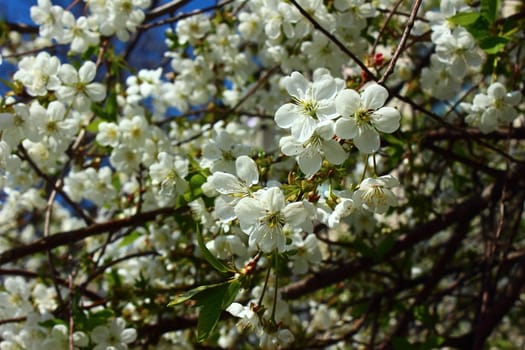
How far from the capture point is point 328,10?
6.20 ft

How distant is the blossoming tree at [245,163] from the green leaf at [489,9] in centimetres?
4

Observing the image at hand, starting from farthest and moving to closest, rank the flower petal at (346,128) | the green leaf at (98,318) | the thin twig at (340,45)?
the green leaf at (98,318)
the thin twig at (340,45)
the flower petal at (346,128)

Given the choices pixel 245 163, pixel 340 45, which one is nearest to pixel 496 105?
pixel 340 45

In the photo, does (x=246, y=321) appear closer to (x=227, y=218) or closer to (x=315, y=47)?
(x=227, y=218)

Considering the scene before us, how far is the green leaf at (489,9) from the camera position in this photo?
158 cm

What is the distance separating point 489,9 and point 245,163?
2.92ft

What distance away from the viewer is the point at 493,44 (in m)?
1.64

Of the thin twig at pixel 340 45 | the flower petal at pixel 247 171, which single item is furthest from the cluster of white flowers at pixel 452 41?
the flower petal at pixel 247 171

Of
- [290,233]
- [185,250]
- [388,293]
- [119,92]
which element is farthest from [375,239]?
[119,92]

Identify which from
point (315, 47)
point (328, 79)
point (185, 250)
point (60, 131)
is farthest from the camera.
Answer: point (185, 250)

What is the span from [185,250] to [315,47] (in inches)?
33.8

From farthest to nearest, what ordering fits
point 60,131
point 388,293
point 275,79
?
point 275,79 < point 388,293 < point 60,131

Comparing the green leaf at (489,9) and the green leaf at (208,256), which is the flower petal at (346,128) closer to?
the green leaf at (208,256)

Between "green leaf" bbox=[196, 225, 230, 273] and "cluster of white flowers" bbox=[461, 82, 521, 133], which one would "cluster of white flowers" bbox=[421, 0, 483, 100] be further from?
"green leaf" bbox=[196, 225, 230, 273]
